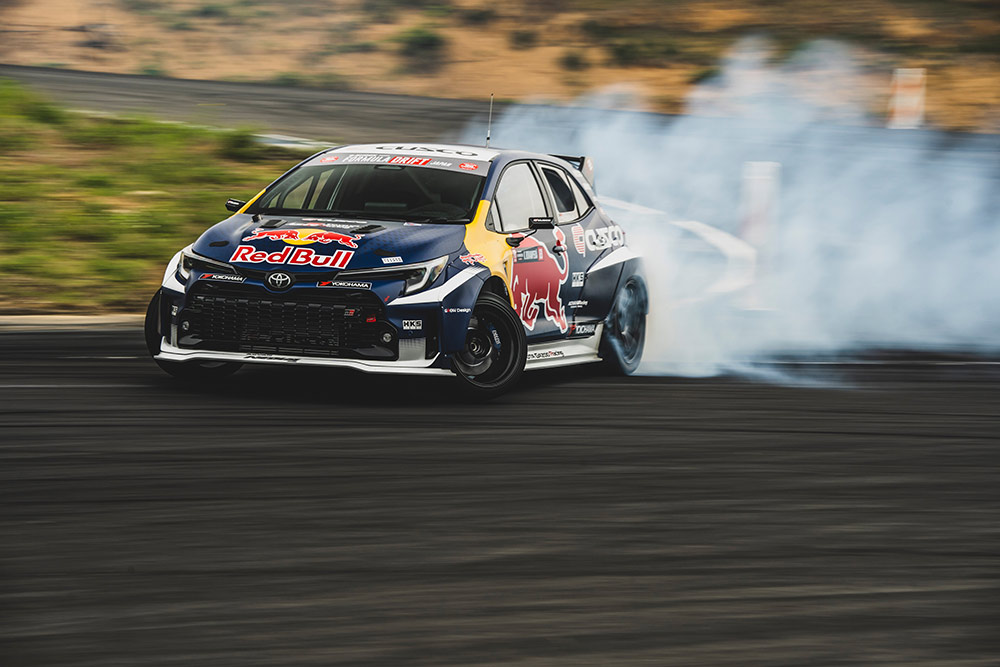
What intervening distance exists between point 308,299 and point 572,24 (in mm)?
28244

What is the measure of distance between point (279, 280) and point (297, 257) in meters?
0.16

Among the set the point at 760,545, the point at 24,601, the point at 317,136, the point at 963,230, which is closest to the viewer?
the point at 24,601

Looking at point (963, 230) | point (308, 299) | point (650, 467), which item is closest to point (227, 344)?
point (308, 299)

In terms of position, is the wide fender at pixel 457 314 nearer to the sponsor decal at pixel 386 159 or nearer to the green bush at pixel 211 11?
the sponsor decal at pixel 386 159

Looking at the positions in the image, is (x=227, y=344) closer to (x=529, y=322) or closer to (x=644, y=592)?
(x=529, y=322)

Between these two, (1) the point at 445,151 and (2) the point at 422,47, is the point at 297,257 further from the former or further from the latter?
(2) the point at 422,47

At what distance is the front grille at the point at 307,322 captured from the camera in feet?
26.2

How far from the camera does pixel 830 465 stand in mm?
7105

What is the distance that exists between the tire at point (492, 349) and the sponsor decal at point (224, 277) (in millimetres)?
1251

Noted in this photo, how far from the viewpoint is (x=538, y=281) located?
29.4 feet

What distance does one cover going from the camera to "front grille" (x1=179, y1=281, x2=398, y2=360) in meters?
7.99

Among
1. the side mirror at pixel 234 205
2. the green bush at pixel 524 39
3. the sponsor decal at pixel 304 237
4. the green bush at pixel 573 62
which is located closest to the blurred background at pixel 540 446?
the sponsor decal at pixel 304 237

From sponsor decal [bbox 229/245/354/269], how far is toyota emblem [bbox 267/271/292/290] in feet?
0.25

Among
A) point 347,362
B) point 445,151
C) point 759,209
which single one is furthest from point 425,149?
point 759,209
